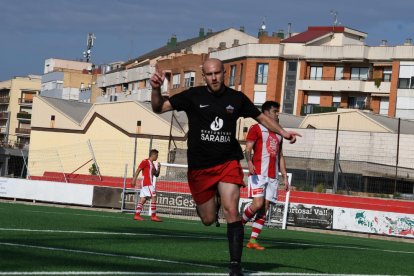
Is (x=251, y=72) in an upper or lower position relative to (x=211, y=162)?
upper

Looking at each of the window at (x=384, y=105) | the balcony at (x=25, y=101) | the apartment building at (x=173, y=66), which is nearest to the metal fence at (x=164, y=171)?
the window at (x=384, y=105)

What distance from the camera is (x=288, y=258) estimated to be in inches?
461

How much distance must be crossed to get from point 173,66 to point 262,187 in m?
89.9

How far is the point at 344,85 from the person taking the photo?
8438 centimetres

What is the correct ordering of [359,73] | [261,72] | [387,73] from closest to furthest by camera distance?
1. [387,73]
2. [359,73]
3. [261,72]

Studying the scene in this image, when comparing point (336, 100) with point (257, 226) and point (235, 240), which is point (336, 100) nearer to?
point (257, 226)

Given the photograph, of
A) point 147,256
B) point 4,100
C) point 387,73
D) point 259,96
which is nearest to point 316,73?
point 259,96

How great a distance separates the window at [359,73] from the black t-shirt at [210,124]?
3031 inches

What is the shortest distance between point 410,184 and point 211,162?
35.3 meters

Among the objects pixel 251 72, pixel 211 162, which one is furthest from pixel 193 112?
pixel 251 72

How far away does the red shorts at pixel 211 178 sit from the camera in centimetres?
889

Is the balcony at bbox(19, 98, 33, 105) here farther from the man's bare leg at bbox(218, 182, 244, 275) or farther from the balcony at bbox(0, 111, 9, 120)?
the man's bare leg at bbox(218, 182, 244, 275)

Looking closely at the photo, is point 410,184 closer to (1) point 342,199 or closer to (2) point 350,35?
(1) point 342,199

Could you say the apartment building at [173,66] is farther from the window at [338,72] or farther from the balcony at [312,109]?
the window at [338,72]
